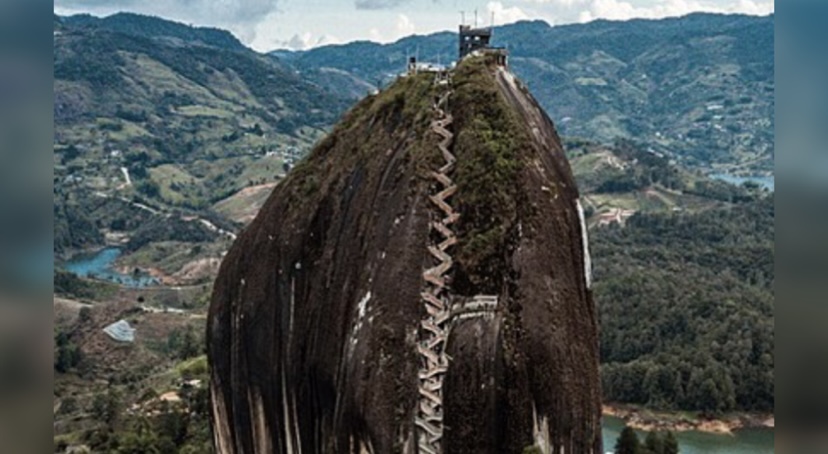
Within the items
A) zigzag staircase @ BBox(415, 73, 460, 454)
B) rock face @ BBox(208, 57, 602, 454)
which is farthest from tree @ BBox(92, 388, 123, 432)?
zigzag staircase @ BBox(415, 73, 460, 454)

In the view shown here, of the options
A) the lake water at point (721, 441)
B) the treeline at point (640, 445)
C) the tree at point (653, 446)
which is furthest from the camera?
the lake water at point (721, 441)

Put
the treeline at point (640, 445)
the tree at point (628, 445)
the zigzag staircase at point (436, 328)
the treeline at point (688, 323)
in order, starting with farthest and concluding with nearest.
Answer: the treeline at point (688, 323) → the treeline at point (640, 445) → the tree at point (628, 445) → the zigzag staircase at point (436, 328)

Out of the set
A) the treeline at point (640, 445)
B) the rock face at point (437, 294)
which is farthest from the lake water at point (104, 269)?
the rock face at point (437, 294)

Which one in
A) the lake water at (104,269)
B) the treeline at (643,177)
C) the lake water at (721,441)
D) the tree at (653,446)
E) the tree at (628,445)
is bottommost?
the lake water at (104,269)

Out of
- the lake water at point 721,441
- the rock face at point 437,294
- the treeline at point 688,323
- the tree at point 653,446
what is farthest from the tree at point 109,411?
the treeline at point 688,323

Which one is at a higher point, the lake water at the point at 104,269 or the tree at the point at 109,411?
the tree at the point at 109,411

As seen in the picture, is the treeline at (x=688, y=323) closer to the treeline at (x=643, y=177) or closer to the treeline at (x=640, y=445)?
the treeline at (x=640, y=445)

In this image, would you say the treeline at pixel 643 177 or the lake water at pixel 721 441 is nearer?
the lake water at pixel 721 441
